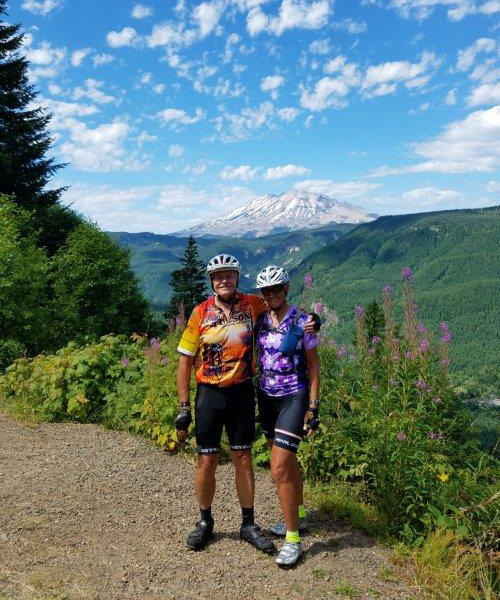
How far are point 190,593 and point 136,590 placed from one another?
0.41m

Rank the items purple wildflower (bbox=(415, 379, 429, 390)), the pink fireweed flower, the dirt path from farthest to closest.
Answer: the pink fireweed flower
purple wildflower (bbox=(415, 379, 429, 390))
the dirt path

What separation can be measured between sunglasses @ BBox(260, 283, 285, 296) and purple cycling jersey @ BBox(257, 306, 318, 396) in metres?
0.21

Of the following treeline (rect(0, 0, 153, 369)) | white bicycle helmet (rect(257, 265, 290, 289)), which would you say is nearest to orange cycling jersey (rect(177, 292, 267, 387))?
white bicycle helmet (rect(257, 265, 290, 289))

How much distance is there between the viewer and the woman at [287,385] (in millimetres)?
4035

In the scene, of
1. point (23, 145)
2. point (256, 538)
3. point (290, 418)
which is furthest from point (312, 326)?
point (23, 145)

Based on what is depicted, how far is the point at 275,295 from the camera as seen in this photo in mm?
4211

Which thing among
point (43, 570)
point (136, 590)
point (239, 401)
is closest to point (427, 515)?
point (239, 401)

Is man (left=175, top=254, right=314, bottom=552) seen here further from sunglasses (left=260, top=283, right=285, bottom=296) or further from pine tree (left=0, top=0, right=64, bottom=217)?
pine tree (left=0, top=0, right=64, bottom=217)

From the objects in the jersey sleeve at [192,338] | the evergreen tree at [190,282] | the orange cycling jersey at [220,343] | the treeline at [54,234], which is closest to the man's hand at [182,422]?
the orange cycling jersey at [220,343]

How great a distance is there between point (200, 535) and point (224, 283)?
7.37 feet

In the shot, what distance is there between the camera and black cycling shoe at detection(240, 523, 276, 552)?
4.24 metres

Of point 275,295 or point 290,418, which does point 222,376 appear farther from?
point 275,295

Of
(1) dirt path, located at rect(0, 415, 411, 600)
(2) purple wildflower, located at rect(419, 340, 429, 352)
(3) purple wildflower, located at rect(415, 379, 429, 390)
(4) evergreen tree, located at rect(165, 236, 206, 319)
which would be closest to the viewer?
(1) dirt path, located at rect(0, 415, 411, 600)

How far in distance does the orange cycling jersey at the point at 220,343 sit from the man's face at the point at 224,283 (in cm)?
11
